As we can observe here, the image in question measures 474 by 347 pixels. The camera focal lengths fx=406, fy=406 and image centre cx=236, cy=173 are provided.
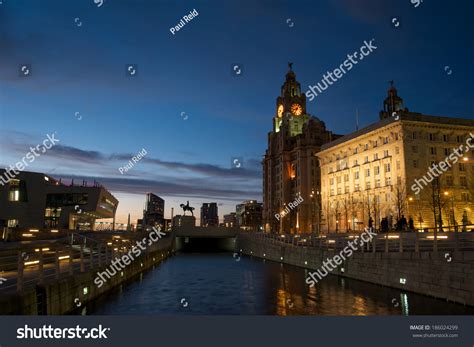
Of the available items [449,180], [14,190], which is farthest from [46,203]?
[449,180]

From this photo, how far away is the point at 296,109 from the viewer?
574 ft

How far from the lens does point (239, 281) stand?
3997 centimetres

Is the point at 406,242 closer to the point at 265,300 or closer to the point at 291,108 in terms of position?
the point at 265,300

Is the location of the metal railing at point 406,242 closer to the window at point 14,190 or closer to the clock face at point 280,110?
the window at point 14,190

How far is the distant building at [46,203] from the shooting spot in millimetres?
84125

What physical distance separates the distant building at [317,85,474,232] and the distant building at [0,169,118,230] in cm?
6209

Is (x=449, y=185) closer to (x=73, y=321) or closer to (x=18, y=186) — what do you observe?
(x=73, y=321)

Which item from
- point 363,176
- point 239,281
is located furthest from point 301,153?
point 239,281

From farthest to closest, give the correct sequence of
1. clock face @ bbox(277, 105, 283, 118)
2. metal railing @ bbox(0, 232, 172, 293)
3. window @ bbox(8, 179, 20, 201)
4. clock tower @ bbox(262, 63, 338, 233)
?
1. clock face @ bbox(277, 105, 283, 118)
2. clock tower @ bbox(262, 63, 338, 233)
3. window @ bbox(8, 179, 20, 201)
4. metal railing @ bbox(0, 232, 172, 293)

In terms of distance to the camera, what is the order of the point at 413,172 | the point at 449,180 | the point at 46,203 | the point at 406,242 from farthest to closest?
the point at 46,203, the point at 413,172, the point at 449,180, the point at 406,242

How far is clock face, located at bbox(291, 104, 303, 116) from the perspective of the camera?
17388 cm

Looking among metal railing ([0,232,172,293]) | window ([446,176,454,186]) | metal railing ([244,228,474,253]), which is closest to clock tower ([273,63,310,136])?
window ([446,176,454,186])

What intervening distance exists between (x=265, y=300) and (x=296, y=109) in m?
153

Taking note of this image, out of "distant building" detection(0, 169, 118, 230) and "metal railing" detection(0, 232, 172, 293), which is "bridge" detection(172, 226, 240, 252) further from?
"metal railing" detection(0, 232, 172, 293)
